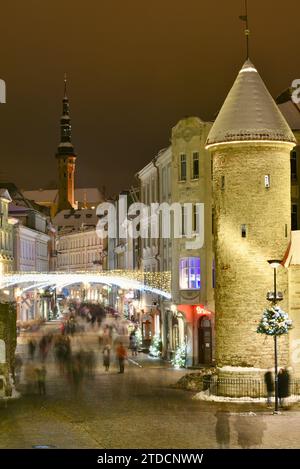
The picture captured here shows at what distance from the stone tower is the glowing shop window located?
12.3 metres

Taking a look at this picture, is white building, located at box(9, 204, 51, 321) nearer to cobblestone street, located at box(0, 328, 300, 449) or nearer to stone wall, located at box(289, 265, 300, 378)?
cobblestone street, located at box(0, 328, 300, 449)

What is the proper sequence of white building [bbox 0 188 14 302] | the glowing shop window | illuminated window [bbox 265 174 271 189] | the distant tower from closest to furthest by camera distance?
illuminated window [bbox 265 174 271 189], the glowing shop window, white building [bbox 0 188 14 302], the distant tower

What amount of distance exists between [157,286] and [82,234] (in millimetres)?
90677

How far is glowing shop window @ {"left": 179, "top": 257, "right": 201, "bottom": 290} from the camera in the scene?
48938 mm

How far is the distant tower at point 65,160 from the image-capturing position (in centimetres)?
18500

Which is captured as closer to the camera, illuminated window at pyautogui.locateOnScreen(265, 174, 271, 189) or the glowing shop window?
illuminated window at pyautogui.locateOnScreen(265, 174, 271, 189)

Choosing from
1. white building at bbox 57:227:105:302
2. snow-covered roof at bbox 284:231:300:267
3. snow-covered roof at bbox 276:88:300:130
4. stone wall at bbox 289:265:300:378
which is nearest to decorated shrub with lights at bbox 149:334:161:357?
snow-covered roof at bbox 276:88:300:130

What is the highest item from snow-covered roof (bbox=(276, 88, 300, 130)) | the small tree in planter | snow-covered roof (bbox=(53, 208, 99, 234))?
snow-covered roof (bbox=(53, 208, 99, 234))

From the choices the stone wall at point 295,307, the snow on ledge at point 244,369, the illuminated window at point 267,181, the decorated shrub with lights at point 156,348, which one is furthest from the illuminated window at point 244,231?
the decorated shrub with lights at point 156,348

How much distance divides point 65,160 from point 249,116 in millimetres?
153182

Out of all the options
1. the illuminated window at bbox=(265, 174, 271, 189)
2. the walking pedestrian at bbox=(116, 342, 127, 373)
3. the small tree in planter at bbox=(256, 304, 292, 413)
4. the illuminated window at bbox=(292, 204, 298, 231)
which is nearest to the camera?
the small tree in planter at bbox=(256, 304, 292, 413)

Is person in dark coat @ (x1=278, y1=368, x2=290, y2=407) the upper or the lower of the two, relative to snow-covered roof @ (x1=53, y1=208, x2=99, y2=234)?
lower

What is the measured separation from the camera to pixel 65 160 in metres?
188
